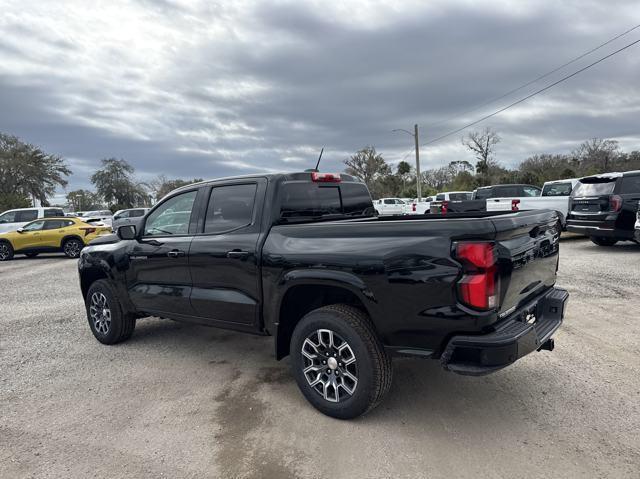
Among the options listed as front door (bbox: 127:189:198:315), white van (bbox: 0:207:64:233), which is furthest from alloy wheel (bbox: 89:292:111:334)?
white van (bbox: 0:207:64:233)

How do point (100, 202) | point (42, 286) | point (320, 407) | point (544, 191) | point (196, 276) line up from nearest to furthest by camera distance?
point (320, 407)
point (196, 276)
point (42, 286)
point (544, 191)
point (100, 202)

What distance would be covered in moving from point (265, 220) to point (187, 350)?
212cm

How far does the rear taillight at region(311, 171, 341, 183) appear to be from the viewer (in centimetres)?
399

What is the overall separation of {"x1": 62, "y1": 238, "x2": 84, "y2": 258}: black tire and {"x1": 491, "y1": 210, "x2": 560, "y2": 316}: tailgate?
15.1 meters

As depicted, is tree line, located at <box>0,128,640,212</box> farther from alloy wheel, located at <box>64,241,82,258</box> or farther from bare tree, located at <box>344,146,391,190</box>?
alloy wheel, located at <box>64,241,82,258</box>

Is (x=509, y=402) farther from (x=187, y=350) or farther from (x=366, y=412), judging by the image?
(x=187, y=350)

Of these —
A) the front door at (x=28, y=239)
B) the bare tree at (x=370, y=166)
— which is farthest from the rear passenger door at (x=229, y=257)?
the bare tree at (x=370, y=166)

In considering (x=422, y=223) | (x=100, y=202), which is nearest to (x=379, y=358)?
(x=422, y=223)

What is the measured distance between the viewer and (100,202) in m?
68.7

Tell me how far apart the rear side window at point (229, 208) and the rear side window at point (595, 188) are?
9564mm

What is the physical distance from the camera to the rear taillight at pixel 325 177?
13.1 ft

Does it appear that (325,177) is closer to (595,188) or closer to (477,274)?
(477,274)

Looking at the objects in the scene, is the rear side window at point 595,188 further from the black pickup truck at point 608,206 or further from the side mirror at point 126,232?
the side mirror at point 126,232

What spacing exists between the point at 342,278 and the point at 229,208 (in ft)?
4.89
